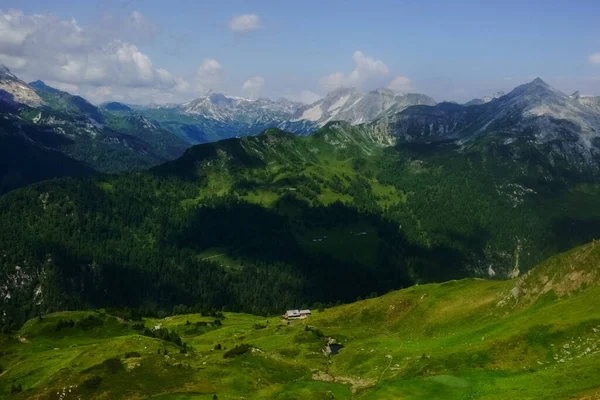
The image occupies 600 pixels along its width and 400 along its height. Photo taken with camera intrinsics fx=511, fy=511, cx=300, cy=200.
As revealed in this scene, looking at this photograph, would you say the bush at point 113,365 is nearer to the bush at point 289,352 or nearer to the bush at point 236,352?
the bush at point 236,352

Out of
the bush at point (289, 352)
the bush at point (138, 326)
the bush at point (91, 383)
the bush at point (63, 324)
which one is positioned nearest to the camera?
the bush at point (91, 383)

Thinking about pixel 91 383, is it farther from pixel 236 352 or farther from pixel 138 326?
pixel 138 326

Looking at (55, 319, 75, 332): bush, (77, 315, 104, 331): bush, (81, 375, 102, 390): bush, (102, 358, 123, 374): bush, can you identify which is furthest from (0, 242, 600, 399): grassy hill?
(77, 315, 104, 331): bush

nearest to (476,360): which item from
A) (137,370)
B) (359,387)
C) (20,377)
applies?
(359,387)

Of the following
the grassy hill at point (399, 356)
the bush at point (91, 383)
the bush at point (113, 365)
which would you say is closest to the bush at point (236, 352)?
the grassy hill at point (399, 356)

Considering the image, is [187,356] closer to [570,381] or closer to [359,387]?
[359,387]

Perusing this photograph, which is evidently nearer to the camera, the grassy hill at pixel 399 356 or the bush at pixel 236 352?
the grassy hill at pixel 399 356

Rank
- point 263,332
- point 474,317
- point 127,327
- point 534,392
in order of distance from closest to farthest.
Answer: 1. point 534,392
2. point 474,317
3. point 263,332
4. point 127,327

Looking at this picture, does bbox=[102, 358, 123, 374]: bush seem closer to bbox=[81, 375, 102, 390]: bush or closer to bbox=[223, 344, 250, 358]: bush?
bbox=[81, 375, 102, 390]: bush
